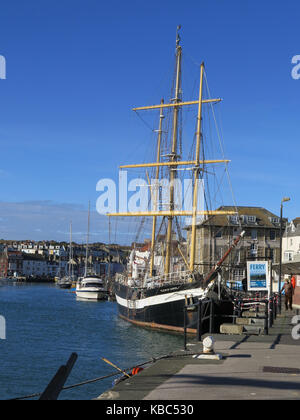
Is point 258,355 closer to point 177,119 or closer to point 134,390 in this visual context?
point 134,390

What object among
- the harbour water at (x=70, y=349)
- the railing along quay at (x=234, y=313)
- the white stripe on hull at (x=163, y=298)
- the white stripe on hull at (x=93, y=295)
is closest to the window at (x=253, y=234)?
the white stripe on hull at (x=93, y=295)

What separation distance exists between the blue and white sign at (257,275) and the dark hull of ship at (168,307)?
8506 millimetres

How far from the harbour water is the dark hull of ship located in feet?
2.68

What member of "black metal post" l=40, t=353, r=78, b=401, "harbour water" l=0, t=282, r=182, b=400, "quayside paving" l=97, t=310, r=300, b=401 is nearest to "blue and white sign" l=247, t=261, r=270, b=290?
"harbour water" l=0, t=282, r=182, b=400

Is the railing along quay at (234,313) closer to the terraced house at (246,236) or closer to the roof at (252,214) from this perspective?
the terraced house at (246,236)

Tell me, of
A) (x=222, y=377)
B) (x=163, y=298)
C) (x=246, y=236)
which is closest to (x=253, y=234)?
(x=246, y=236)

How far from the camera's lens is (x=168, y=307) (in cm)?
3906

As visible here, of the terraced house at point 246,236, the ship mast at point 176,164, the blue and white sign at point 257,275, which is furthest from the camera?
the terraced house at point 246,236

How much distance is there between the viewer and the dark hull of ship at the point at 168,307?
116ft

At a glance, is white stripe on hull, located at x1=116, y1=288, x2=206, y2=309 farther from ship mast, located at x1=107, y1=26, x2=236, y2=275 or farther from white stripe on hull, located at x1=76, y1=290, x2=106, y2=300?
white stripe on hull, located at x1=76, y1=290, x2=106, y2=300

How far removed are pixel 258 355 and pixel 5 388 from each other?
935 centimetres

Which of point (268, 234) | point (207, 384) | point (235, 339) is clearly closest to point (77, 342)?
point (235, 339)

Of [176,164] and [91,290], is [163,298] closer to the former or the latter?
[176,164]
